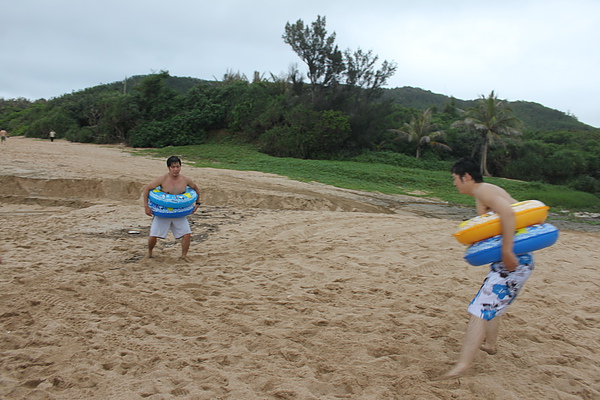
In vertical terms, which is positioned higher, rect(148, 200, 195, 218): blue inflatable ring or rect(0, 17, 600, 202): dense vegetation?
rect(0, 17, 600, 202): dense vegetation

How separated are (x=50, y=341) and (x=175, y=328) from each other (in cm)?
97

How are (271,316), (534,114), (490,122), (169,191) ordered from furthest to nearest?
(534,114) < (490,122) < (169,191) < (271,316)

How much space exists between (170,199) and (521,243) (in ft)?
13.5

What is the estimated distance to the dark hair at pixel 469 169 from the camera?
3092 millimetres

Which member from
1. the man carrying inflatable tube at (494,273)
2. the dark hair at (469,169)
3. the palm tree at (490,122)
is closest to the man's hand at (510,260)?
the man carrying inflatable tube at (494,273)

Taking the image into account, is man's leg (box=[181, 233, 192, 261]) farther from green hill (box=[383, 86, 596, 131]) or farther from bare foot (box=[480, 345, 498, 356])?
green hill (box=[383, 86, 596, 131])

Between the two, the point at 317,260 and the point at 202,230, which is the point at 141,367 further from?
the point at 202,230

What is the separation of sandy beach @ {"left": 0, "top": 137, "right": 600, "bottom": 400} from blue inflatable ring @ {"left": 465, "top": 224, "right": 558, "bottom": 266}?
931mm

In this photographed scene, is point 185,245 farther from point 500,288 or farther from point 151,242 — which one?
point 500,288

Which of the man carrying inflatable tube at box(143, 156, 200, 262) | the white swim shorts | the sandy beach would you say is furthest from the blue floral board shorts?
the white swim shorts

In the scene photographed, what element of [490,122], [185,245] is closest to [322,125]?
[490,122]

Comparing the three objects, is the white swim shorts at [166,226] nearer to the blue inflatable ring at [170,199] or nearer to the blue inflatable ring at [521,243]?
the blue inflatable ring at [170,199]

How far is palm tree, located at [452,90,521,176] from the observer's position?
31.9 meters

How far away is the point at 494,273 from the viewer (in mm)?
3037
